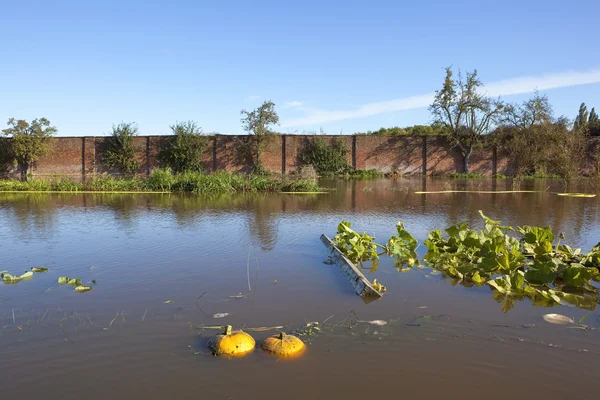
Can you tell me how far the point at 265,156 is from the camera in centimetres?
3438

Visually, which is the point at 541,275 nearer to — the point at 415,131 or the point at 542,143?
the point at 542,143

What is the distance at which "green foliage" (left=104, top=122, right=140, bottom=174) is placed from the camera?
33750mm

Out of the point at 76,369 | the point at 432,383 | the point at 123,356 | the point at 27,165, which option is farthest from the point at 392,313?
the point at 27,165

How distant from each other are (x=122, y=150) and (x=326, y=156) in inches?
586

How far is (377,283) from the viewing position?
6.01 meters

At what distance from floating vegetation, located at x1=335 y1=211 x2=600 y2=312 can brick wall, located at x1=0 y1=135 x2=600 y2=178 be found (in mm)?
26486

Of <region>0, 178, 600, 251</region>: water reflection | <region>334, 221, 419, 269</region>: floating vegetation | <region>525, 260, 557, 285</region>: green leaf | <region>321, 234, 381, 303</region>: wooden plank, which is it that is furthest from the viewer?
<region>0, 178, 600, 251</region>: water reflection

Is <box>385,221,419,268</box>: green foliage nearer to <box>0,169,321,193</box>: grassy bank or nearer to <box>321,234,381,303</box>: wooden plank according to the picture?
<box>321,234,381,303</box>: wooden plank

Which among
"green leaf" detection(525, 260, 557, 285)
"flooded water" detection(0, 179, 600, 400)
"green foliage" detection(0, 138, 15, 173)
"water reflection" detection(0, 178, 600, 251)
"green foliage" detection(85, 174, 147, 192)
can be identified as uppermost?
"green foliage" detection(0, 138, 15, 173)

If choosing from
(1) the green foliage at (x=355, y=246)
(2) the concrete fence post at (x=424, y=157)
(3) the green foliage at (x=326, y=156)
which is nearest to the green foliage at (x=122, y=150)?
(3) the green foliage at (x=326, y=156)

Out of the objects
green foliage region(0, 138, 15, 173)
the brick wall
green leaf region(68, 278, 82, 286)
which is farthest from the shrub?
green foliage region(0, 138, 15, 173)

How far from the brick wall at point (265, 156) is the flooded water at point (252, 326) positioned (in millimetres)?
25259

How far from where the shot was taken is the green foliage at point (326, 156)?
33.6m

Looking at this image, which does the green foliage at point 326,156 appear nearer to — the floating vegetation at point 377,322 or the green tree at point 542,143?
the green tree at point 542,143
